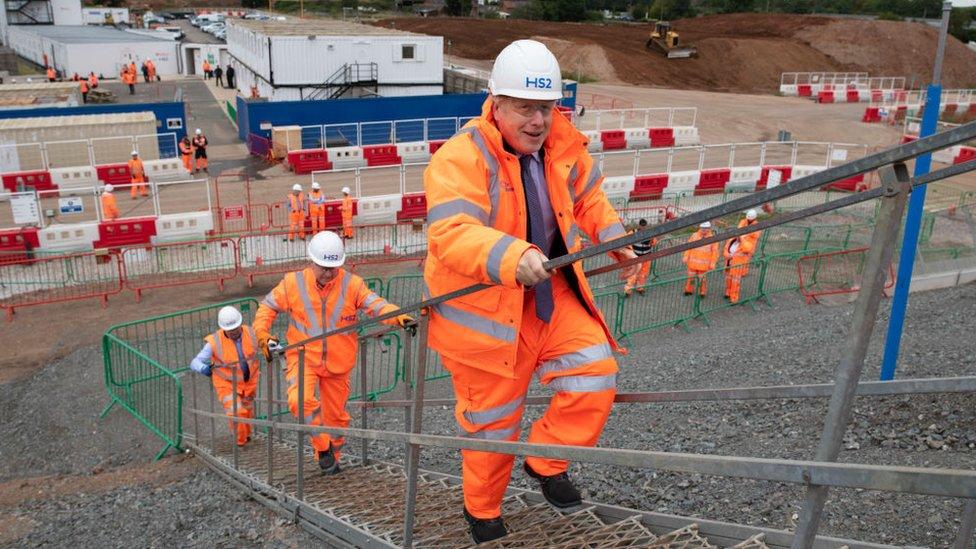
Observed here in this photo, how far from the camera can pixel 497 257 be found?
2859 millimetres

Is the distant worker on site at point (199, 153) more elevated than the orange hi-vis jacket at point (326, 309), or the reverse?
the orange hi-vis jacket at point (326, 309)

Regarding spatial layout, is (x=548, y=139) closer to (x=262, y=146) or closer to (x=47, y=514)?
(x=47, y=514)

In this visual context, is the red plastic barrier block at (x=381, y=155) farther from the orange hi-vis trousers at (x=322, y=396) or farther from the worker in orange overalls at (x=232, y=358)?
the orange hi-vis trousers at (x=322, y=396)

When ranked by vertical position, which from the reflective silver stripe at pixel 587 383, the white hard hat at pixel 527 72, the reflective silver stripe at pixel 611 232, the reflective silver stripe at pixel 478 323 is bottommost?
the reflective silver stripe at pixel 587 383

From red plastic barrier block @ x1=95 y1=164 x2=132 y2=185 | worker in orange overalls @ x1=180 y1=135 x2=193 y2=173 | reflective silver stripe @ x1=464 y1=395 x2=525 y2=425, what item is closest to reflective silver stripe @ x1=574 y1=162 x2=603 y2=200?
reflective silver stripe @ x1=464 y1=395 x2=525 y2=425

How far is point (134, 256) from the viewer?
53.4 feet

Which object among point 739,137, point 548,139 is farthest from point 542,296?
point 739,137

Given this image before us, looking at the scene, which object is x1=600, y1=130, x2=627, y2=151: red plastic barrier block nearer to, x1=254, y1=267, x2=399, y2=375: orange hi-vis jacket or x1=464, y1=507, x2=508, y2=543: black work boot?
x1=254, y1=267, x2=399, y2=375: orange hi-vis jacket

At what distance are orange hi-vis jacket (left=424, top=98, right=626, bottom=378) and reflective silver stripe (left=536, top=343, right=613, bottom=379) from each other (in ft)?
0.55

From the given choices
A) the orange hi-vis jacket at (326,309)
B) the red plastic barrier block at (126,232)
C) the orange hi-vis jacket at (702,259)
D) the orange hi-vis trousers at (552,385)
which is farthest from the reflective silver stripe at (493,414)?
the red plastic barrier block at (126,232)

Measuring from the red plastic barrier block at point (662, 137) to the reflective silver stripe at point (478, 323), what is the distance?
27.9 meters

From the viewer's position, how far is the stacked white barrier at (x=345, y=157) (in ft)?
84.6

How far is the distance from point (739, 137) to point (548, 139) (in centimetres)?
3287

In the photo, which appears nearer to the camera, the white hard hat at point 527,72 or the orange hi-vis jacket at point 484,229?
the orange hi-vis jacket at point 484,229
